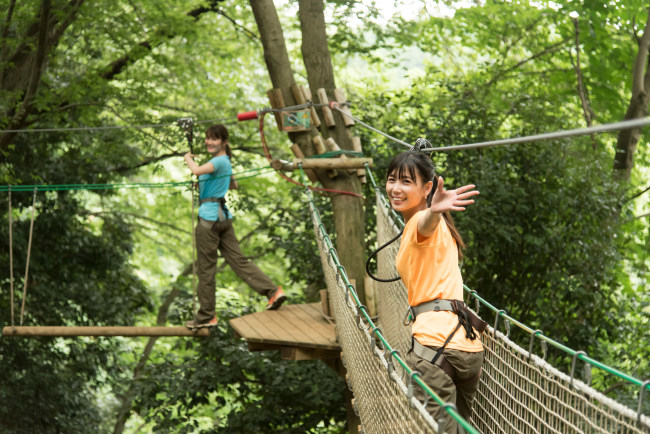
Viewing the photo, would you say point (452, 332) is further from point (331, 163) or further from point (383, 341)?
point (331, 163)

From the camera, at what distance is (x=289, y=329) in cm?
384

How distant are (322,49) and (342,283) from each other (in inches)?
67.0

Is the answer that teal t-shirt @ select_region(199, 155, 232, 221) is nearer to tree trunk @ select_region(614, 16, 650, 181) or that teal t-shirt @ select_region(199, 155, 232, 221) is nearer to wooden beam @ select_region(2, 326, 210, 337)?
wooden beam @ select_region(2, 326, 210, 337)

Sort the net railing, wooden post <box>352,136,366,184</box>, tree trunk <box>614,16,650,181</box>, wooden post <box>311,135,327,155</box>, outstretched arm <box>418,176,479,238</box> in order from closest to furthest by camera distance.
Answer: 1. outstretched arm <box>418,176,479,238</box>
2. the net railing
3. wooden post <box>311,135,327,155</box>
4. wooden post <box>352,136,366,184</box>
5. tree trunk <box>614,16,650,181</box>

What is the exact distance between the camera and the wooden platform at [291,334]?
12.0 ft

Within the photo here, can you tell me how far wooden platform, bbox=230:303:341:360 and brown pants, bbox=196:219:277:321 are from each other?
0.17m

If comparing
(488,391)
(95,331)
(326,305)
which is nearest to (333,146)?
(326,305)

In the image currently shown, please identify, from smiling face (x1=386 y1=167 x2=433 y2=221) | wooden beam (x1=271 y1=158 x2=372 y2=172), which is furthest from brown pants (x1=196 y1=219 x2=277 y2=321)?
smiling face (x1=386 y1=167 x2=433 y2=221)

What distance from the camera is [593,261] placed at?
195 inches

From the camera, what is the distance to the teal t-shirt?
12.3 feet

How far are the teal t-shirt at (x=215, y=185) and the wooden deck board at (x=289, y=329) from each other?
572 millimetres

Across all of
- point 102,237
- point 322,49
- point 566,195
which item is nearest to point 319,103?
point 322,49

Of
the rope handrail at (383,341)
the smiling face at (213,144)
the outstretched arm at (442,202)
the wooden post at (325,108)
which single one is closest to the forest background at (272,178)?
the wooden post at (325,108)

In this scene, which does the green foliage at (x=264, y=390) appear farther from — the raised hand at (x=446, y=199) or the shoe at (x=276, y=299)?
the raised hand at (x=446, y=199)
